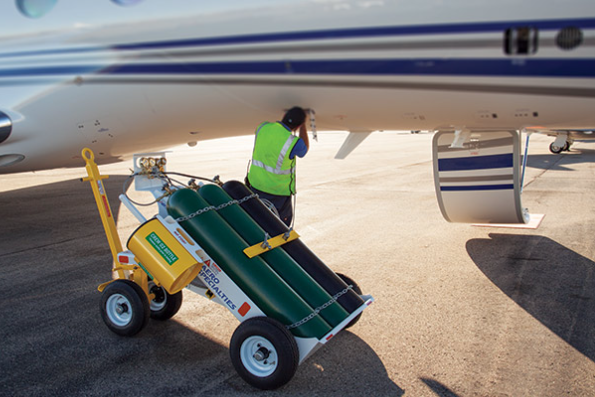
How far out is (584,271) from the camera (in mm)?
5473

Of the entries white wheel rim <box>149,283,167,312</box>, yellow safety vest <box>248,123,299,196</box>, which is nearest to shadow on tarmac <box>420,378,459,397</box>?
yellow safety vest <box>248,123,299,196</box>

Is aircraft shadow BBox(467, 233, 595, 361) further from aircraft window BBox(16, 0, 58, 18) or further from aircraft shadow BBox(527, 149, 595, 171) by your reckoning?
aircraft shadow BBox(527, 149, 595, 171)

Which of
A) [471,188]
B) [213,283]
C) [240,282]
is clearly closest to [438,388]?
[240,282]

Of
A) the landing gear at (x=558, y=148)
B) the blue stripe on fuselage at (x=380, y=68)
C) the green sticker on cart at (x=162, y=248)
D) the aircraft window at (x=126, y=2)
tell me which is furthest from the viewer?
the landing gear at (x=558, y=148)

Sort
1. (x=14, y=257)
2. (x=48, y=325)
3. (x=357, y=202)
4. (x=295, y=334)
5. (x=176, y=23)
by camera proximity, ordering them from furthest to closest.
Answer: (x=357, y=202) → (x=14, y=257) → (x=48, y=325) → (x=176, y=23) → (x=295, y=334)

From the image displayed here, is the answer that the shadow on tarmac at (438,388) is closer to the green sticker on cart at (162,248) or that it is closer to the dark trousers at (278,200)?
the green sticker on cart at (162,248)

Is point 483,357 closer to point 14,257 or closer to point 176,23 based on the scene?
point 176,23

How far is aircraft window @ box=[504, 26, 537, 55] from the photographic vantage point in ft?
10.3

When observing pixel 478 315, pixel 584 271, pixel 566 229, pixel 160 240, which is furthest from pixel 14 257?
pixel 566 229

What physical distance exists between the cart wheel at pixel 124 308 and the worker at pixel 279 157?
1.54m

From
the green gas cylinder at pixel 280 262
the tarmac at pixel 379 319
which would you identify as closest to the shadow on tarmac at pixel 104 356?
the tarmac at pixel 379 319

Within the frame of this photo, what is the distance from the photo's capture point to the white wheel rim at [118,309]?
162 inches

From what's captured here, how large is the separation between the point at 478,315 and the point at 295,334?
199 cm

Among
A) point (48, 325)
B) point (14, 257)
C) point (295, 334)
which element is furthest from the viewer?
point (14, 257)
